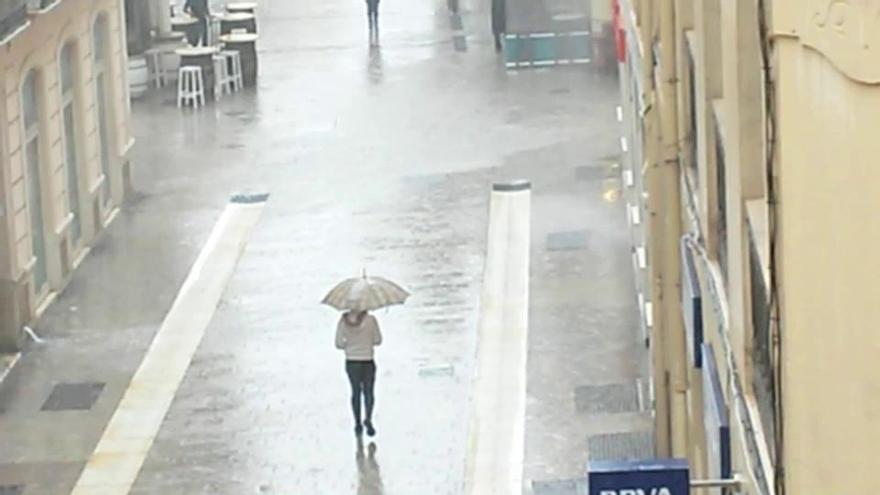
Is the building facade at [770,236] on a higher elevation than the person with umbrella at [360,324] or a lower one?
higher

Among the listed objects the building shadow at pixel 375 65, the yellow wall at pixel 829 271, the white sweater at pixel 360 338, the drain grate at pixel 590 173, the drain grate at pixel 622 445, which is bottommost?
the drain grate at pixel 622 445

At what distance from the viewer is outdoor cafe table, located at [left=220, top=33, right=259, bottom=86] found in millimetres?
39969

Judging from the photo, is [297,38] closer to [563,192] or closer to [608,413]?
[563,192]

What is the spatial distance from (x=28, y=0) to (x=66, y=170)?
3.31 metres

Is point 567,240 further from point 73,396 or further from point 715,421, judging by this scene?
point 715,421

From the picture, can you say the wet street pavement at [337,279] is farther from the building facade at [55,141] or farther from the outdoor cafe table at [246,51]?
the outdoor cafe table at [246,51]

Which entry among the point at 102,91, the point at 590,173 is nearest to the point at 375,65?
the point at 590,173

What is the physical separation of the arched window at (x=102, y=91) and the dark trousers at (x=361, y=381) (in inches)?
395

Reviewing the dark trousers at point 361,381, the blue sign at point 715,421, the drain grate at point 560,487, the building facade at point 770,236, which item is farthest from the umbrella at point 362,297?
the blue sign at point 715,421

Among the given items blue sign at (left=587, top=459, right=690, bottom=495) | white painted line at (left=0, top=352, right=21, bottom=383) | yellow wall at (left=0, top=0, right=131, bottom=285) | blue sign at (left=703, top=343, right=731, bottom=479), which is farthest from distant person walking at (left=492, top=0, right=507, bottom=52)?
blue sign at (left=587, top=459, right=690, bottom=495)

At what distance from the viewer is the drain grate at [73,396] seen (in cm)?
2117

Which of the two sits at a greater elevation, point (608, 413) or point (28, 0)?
point (28, 0)

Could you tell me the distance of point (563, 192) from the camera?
29.5m

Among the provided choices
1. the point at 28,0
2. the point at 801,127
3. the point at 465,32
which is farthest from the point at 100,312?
the point at 465,32
